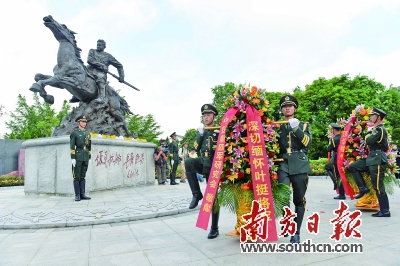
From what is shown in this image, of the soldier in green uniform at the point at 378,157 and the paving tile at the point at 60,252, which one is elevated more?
the soldier in green uniform at the point at 378,157

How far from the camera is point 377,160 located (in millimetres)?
5586

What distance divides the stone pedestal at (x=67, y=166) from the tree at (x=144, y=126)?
20334 mm

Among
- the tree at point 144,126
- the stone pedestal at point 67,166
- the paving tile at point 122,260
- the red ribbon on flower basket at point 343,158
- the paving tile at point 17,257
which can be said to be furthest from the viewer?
the tree at point 144,126

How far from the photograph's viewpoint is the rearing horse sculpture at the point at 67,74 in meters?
9.12

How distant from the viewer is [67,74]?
965 cm

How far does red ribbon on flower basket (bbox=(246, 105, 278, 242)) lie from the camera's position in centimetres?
354

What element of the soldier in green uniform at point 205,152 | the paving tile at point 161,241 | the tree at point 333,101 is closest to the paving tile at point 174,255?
the paving tile at point 161,241

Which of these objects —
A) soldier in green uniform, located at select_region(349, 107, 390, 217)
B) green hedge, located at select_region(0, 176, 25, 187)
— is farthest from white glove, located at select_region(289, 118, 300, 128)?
green hedge, located at select_region(0, 176, 25, 187)

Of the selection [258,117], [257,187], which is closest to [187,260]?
[257,187]

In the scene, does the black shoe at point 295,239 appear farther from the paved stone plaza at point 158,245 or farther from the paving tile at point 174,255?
the paving tile at point 174,255

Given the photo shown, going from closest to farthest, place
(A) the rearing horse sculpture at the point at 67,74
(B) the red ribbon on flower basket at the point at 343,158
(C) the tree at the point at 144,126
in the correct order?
(B) the red ribbon on flower basket at the point at 343,158 < (A) the rearing horse sculpture at the point at 67,74 < (C) the tree at the point at 144,126

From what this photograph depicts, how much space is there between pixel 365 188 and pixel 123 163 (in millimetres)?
7587

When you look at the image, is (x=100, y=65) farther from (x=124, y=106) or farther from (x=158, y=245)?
(x=158, y=245)

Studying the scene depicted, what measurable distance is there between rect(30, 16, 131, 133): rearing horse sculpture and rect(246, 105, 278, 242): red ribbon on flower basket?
24.8ft
